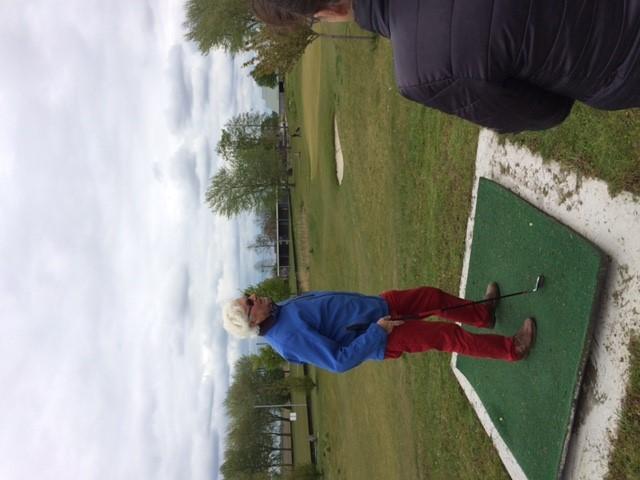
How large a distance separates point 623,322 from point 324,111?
21.2 meters

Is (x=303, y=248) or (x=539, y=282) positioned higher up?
(x=539, y=282)

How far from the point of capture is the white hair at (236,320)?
488 centimetres

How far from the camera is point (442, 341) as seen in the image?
5.20 metres

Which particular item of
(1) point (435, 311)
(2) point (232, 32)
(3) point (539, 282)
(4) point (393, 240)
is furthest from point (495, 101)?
(2) point (232, 32)

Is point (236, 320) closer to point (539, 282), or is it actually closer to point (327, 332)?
point (327, 332)

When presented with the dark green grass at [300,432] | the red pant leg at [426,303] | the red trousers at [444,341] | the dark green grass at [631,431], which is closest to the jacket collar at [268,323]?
the red trousers at [444,341]

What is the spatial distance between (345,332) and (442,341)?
0.98m

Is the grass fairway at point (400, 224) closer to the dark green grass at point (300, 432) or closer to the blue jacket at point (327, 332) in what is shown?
the blue jacket at point (327, 332)

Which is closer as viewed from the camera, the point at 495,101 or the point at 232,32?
the point at 495,101

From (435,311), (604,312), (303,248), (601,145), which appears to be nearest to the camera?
(604,312)

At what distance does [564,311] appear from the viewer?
469cm

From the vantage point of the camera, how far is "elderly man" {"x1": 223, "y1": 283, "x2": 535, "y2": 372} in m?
4.92

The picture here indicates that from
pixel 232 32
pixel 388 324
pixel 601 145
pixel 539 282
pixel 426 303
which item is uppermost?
pixel 232 32

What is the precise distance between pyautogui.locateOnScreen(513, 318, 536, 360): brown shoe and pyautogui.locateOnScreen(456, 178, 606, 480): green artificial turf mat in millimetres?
67
